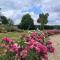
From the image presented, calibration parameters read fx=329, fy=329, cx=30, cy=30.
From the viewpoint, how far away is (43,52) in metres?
3.96

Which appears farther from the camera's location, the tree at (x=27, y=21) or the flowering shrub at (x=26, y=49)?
the tree at (x=27, y=21)

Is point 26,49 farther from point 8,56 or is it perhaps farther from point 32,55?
point 8,56

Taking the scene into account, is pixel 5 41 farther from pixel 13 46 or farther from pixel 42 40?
pixel 42 40

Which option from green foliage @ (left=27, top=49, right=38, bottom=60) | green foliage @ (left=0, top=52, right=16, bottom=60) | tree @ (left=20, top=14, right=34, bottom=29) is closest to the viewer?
green foliage @ (left=27, top=49, right=38, bottom=60)

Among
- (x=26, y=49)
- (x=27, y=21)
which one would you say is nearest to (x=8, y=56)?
(x=26, y=49)

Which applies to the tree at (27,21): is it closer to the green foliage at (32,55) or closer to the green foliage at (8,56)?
the green foliage at (8,56)

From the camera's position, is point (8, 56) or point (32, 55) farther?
point (8, 56)

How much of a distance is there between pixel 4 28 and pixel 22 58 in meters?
11.4

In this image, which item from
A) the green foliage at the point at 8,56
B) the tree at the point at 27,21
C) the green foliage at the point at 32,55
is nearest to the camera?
the green foliage at the point at 32,55

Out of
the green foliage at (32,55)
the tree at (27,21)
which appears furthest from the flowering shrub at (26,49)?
the tree at (27,21)

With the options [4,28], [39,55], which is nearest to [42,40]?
[39,55]

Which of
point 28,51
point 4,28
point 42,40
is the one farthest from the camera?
point 4,28

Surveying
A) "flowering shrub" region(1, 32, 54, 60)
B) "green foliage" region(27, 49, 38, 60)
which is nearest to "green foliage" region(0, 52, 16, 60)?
"flowering shrub" region(1, 32, 54, 60)

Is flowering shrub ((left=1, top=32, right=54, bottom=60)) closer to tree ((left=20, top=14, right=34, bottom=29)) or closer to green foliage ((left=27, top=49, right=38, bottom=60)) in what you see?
green foliage ((left=27, top=49, right=38, bottom=60))
